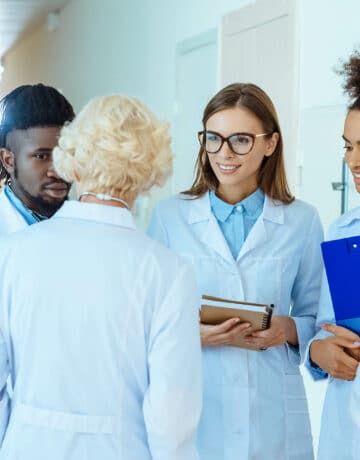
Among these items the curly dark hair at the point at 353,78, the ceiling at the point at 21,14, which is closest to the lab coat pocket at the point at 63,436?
the curly dark hair at the point at 353,78

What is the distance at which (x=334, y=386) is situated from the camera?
1.87 m

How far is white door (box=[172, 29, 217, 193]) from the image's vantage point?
16.4 feet

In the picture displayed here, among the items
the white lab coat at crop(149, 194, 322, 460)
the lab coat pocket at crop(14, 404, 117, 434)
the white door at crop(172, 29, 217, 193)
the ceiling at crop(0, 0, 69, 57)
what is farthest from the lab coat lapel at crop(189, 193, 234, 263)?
the ceiling at crop(0, 0, 69, 57)

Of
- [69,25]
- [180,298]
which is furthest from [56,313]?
[69,25]

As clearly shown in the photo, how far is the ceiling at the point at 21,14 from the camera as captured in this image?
8266 millimetres

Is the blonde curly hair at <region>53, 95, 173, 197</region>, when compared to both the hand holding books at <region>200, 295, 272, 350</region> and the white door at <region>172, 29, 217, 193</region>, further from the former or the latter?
the white door at <region>172, 29, 217, 193</region>

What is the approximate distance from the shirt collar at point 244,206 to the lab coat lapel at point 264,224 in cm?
2

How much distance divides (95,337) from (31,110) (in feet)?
2.55

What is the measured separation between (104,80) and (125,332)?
5824mm

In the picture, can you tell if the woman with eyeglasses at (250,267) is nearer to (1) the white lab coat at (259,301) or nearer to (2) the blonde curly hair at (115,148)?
(1) the white lab coat at (259,301)

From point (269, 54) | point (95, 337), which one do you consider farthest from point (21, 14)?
point (95, 337)

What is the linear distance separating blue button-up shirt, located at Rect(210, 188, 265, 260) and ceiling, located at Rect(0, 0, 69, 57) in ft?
21.8

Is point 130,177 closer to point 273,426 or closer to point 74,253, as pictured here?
point 74,253

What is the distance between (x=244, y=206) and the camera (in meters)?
2.08
